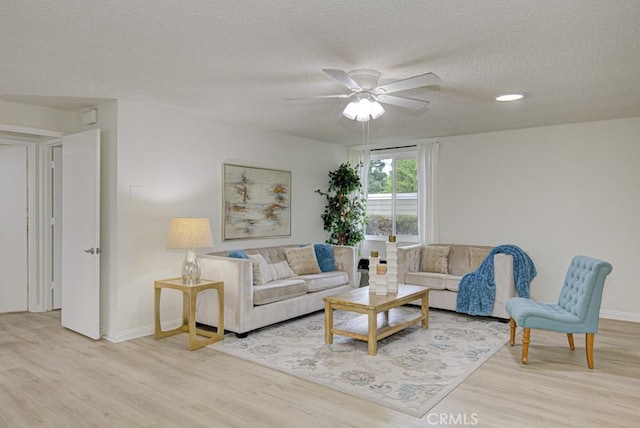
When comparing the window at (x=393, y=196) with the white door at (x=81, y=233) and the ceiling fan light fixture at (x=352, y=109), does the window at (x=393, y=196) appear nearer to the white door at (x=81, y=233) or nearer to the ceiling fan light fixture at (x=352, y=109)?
the ceiling fan light fixture at (x=352, y=109)

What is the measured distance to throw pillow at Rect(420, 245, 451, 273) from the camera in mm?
5703

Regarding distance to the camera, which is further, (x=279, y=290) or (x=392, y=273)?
(x=279, y=290)

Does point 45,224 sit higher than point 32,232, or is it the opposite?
point 45,224

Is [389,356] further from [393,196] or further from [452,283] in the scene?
[393,196]

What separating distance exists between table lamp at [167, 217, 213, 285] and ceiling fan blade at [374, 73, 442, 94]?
222 cm

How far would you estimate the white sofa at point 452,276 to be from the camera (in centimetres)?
484

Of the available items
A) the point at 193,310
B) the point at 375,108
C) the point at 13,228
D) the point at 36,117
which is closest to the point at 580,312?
the point at 375,108

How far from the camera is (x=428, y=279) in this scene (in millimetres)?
5453

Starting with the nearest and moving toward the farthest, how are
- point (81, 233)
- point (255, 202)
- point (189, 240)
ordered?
point (189, 240)
point (81, 233)
point (255, 202)

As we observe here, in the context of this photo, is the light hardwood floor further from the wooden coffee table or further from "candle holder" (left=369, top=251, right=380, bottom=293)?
"candle holder" (left=369, top=251, right=380, bottom=293)

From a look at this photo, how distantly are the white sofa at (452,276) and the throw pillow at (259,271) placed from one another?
183 centimetres

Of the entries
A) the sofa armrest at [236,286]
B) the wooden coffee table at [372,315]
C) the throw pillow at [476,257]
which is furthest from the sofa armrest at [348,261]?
the sofa armrest at [236,286]

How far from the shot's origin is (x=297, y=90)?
152 inches

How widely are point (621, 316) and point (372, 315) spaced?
3376 mm
